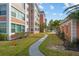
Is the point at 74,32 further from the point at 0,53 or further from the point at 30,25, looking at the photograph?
the point at 0,53

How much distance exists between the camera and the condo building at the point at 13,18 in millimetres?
8781

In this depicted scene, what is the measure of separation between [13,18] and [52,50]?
2.31 metres

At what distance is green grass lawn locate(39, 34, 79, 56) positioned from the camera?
26.0 ft

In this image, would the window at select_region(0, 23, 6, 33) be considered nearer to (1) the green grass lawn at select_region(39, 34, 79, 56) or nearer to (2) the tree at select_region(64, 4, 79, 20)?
(1) the green grass lawn at select_region(39, 34, 79, 56)

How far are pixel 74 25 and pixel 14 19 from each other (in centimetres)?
271

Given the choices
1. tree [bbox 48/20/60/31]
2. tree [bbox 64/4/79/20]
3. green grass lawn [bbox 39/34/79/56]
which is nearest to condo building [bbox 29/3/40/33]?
tree [bbox 48/20/60/31]

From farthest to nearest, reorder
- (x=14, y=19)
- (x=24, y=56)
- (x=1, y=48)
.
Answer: (x=14, y=19) < (x=1, y=48) < (x=24, y=56)

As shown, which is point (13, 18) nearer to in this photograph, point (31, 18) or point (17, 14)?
point (17, 14)

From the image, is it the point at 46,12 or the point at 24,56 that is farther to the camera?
the point at 46,12

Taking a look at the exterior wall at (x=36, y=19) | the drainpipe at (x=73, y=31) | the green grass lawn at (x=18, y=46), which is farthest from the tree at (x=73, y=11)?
the green grass lawn at (x=18, y=46)

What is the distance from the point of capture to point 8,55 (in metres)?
7.93

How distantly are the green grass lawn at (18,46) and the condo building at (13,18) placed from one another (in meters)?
0.36

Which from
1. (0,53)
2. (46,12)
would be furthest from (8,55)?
(46,12)

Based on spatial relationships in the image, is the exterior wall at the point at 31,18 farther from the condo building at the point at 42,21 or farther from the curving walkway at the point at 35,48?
the curving walkway at the point at 35,48
